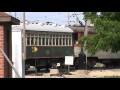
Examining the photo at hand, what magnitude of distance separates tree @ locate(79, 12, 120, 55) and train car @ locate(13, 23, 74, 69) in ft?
42.4

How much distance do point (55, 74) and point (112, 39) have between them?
1076cm

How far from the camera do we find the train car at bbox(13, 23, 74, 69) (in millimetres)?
26938

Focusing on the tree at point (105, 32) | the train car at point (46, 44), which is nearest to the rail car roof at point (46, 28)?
the train car at point (46, 44)

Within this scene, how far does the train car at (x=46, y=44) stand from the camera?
26.9m

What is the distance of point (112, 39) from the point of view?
1212 centimetres

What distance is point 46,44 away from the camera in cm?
2816

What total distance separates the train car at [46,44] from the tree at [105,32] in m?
12.9

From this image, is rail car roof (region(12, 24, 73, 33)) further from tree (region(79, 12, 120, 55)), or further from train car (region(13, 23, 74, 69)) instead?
tree (region(79, 12, 120, 55))

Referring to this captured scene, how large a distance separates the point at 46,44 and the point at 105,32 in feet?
51.4
